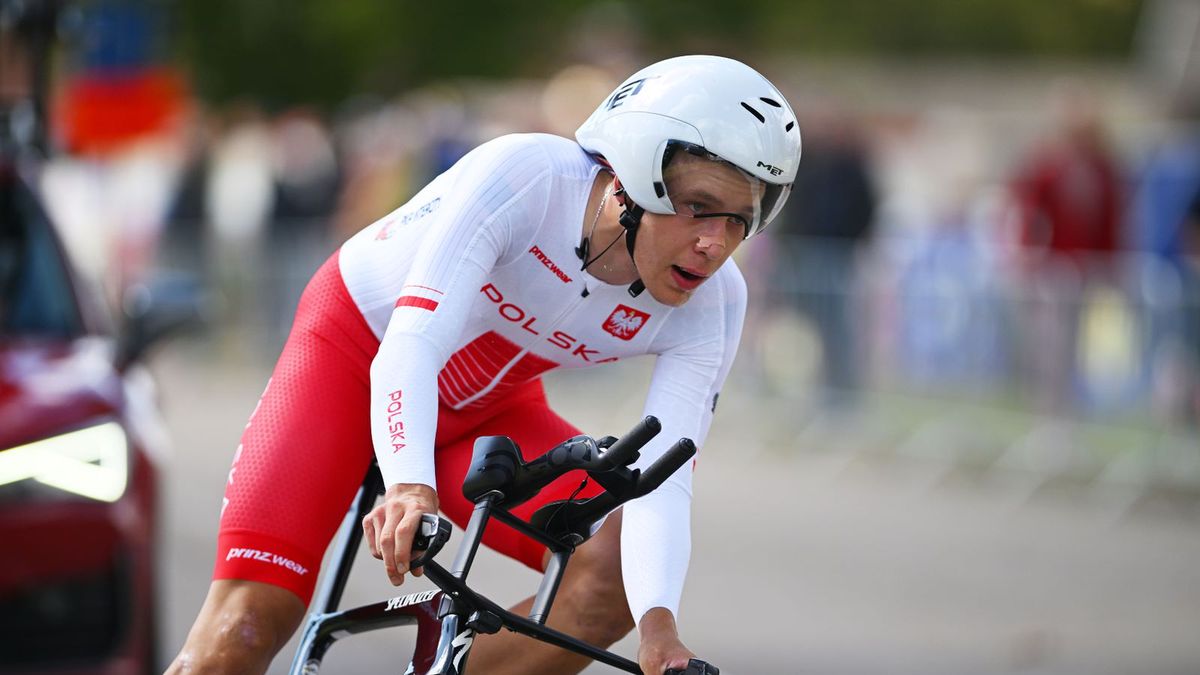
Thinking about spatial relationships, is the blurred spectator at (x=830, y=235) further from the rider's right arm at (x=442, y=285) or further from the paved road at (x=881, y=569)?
the rider's right arm at (x=442, y=285)

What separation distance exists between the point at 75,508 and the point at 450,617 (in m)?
2.52

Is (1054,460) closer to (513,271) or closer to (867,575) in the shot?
(867,575)

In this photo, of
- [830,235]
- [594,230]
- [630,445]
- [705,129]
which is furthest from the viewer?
[830,235]

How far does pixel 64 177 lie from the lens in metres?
7.39

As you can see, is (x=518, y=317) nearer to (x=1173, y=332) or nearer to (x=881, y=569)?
(x=881, y=569)

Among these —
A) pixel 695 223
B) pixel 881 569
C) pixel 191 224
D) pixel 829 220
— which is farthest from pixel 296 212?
pixel 695 223

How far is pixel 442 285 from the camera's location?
3.73 metres

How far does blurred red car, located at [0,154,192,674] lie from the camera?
548 centimetres

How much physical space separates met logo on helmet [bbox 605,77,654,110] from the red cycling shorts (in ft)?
2.76

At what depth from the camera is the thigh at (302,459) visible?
3980mm

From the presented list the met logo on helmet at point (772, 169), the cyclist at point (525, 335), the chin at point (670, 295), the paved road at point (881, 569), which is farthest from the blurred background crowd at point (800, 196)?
the met logo on helmet at point (772, 169)

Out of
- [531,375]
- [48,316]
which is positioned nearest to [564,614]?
[531,375]

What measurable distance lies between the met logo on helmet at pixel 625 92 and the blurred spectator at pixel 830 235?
903 centimetres

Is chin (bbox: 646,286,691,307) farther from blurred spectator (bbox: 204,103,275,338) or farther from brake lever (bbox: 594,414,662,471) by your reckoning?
blurred spectator (bbox: 204,103,275,338)
